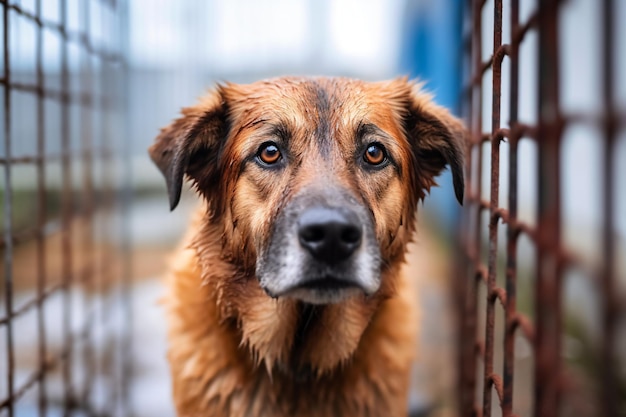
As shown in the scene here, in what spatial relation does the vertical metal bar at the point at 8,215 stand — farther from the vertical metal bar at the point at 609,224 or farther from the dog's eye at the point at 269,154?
the vertical metal bar at the point at 609,224

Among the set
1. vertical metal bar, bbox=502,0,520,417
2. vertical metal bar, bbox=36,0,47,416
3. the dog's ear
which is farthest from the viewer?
vertical metal bar, bbox=36,0,47,416

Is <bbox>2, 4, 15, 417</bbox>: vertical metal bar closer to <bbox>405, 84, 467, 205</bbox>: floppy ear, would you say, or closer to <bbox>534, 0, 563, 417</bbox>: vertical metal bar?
A: <bbox>405, 84, 467, 205</bbox>: floppy ear

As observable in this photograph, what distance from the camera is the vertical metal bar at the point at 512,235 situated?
6.11 ft

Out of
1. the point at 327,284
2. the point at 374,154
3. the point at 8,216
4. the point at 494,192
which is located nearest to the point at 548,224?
the point at 494,192

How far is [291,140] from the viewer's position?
2.48 m

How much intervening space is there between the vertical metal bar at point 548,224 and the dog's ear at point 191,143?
156 cm

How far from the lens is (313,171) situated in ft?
7.70

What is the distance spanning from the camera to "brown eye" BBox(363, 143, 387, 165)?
2526 millimetres

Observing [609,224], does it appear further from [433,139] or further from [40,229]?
[40,229]

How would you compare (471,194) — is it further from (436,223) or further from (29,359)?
(436,223)

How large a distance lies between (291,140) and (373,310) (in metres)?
0.83

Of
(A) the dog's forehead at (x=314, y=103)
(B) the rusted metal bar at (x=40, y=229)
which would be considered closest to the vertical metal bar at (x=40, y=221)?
(B) the rusted metal bar at (x=40, y=229)

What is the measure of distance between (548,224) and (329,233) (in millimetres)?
803

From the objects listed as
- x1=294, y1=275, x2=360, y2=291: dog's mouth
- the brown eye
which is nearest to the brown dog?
the brown eye
